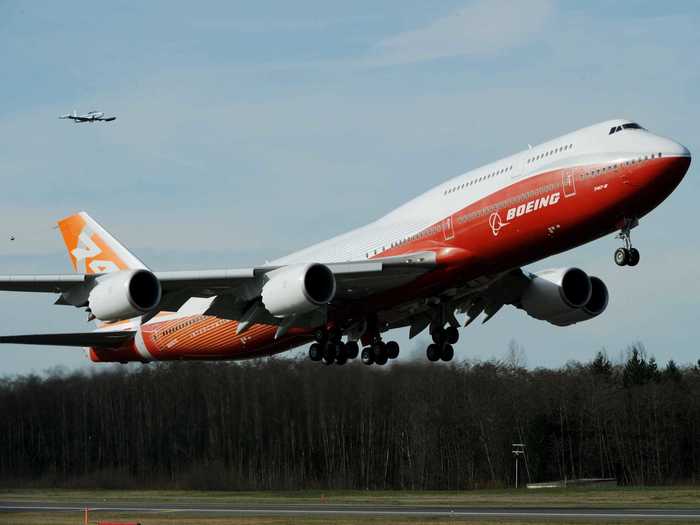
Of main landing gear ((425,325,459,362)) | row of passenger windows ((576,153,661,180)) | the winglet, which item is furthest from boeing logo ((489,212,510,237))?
the winglet

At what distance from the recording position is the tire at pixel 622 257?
35.1 m

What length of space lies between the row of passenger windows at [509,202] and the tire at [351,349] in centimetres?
818

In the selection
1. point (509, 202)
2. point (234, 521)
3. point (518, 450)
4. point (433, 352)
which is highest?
point (509, 202)

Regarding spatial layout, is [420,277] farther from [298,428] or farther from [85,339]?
[298,428]

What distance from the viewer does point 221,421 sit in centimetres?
6406

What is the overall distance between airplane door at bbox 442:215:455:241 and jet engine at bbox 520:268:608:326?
24.3 ft

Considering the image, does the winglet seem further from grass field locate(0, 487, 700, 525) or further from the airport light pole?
the airport light pole

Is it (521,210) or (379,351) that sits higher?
(521,210)

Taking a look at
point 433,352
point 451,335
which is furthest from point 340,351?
point 451,335

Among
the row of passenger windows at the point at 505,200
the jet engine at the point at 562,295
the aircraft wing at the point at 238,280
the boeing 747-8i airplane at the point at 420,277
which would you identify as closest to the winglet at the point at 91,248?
the boeing 747-8i airplane at the point at 420,277

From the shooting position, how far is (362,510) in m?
40.3

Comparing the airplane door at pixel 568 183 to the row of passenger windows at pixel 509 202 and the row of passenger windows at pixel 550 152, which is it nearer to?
the row of passenger windows at pixel 509 202

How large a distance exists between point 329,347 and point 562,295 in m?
8.45

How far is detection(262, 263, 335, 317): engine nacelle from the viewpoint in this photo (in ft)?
125
